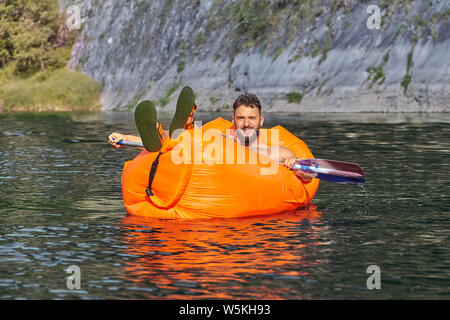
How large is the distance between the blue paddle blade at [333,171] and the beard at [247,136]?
683mm

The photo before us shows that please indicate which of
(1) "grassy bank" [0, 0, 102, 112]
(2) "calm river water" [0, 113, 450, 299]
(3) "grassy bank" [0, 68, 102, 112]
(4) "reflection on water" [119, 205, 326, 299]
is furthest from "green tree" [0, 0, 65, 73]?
(4) "reflection on water" [119, 205, 326, 299]

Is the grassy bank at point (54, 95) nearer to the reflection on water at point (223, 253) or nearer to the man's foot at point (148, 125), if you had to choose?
the man's foot at point (148, 125)

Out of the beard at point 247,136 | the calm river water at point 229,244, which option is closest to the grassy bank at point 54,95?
the calm river water at point 229,244

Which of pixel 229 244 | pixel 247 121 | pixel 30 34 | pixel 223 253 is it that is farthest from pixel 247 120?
pixel 30 34

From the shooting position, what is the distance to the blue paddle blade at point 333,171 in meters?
12.6

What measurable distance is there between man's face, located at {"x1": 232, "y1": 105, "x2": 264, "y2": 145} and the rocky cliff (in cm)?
2995

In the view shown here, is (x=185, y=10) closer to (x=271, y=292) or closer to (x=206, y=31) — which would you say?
(x=206, y=31)

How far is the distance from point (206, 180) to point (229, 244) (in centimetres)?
176

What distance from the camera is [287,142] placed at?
13.2 metres

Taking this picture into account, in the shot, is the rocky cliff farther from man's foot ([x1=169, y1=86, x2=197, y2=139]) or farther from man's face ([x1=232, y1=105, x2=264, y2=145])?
man's foot ([x1=169, y1=86, x2=197, y2=139])

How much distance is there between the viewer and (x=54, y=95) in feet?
208

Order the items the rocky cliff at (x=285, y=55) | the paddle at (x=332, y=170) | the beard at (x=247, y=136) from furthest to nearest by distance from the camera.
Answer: the rocky cliff at (x=285, y=55), the paddle at (x=332, y=170), the beard at (x=247, y=136)

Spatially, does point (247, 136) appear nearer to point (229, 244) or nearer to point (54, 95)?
point (229, 244)

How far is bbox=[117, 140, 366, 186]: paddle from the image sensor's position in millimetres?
12609
